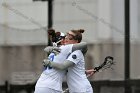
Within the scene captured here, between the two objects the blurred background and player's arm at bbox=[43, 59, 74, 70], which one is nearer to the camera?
player's arm at bbox=[43, 59, 74, 70]

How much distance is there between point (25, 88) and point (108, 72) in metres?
1.37

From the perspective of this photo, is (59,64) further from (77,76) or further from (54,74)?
(77,76)

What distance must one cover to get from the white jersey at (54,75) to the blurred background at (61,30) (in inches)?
128

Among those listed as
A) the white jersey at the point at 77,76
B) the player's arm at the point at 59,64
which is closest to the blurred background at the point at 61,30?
the white jersey at the point at 77,76

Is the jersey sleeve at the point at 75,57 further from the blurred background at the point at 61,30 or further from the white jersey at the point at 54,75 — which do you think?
the blurred background at the point at 61,30

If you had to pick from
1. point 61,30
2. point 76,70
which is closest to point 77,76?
point 76,70

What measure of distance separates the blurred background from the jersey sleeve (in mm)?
3220

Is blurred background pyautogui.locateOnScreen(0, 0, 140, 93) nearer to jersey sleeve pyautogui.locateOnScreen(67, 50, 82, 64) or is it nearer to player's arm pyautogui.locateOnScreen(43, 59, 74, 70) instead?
jersey sleeve pyautogui.locateOnScreen(67, 50, 82, 64)

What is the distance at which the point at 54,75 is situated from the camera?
634 cm

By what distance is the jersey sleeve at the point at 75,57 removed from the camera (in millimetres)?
6297

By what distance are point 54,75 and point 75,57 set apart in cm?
29

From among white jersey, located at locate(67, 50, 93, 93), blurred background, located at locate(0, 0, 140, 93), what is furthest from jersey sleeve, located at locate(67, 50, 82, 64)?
blurred background, located at locate(0, 0, 140, 93)

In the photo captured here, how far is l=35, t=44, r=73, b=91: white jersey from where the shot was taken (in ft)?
20.7

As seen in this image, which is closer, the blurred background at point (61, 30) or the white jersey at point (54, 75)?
the white jersey at point (54, 75)
